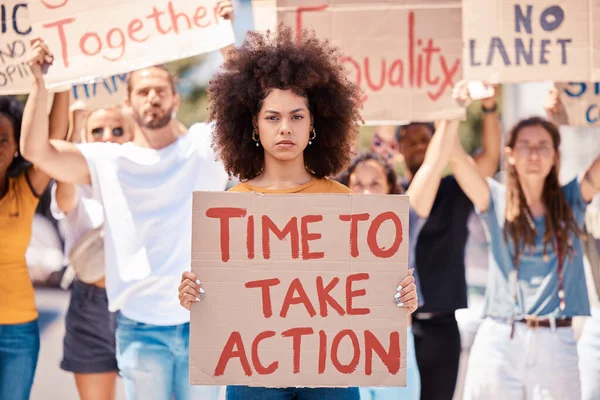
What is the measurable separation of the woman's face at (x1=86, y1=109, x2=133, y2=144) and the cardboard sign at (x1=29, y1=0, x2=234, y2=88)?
0.74 meters

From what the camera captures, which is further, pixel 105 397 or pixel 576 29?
pixel 105 397

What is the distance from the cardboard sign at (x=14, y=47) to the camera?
448cm

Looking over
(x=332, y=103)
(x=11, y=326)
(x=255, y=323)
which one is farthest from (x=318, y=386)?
(x=11, y=326)

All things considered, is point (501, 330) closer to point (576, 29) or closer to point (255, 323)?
point (576, 29)

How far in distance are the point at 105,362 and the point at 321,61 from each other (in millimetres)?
2462

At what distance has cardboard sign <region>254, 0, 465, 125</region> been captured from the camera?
4391 millimetres

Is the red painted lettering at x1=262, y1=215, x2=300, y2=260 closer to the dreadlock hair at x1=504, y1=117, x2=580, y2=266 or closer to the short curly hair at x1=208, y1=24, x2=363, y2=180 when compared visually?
the short curly hair at x1=208, y1=24, x2=363, y2=180

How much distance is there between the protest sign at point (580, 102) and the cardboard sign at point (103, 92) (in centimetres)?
216

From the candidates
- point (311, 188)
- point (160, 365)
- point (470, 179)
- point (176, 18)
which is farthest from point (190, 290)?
point (470, 179)

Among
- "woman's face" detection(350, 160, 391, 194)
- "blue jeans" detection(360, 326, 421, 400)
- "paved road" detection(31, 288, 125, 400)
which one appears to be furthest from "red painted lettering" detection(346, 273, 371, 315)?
"paved road" detection(31, 288, 125, 400)

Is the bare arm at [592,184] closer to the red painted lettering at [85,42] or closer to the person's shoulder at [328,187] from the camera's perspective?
the person's shoulder at [328,187]

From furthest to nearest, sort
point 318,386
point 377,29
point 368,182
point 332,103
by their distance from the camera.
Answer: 1. point 368,182
2. point 377,29
3. point 332,103
4. point 318,386

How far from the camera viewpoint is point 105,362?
491 centimetres

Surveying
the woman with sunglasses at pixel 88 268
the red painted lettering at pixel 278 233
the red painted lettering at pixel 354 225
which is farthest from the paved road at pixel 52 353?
the red painted lettering at pixel 354 225
